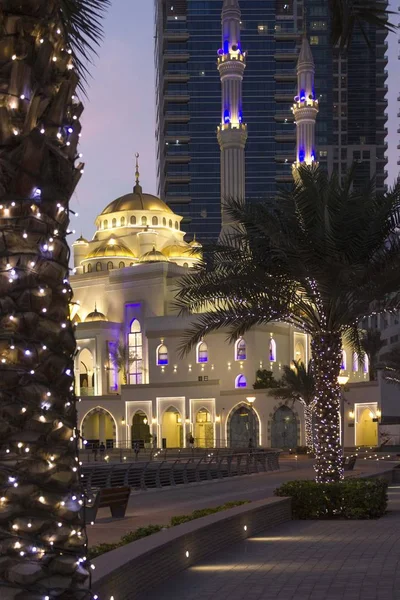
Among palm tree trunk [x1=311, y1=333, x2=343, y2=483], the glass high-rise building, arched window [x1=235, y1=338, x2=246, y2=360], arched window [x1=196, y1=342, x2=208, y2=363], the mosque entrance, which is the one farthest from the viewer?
the glass high-rise building

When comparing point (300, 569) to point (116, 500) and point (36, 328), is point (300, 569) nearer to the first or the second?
point (36, 328)

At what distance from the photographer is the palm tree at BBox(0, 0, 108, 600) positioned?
19.2 feet

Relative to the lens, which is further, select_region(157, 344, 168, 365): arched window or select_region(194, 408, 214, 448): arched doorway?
select_region(157, 344, 168, 365): arched window

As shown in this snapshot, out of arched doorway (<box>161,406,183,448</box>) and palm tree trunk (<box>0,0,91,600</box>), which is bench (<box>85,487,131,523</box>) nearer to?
palm tree trunk (<box>0,0,91,600</box>)

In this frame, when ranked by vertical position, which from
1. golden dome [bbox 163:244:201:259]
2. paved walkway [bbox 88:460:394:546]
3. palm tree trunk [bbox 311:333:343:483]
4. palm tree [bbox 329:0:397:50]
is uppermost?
golden dome [bbox 163:244:201:259]

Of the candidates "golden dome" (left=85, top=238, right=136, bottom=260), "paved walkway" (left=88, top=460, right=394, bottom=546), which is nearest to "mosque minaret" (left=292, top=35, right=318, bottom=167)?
"golden dome" (left=85, top=238, right=136, bottom=260)

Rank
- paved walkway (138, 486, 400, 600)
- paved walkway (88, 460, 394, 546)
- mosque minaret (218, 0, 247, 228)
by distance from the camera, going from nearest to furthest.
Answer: paved walkway (138, 486, 400, 600) < paved walkway (88, 460, 394, 546) < mosque minaret (218, 0, 247, 228)

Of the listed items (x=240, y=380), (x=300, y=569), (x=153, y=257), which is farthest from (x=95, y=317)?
(x=300, y=569)

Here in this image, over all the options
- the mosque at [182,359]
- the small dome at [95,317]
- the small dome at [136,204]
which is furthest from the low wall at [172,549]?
the small dome at [136,204]

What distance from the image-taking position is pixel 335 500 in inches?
661

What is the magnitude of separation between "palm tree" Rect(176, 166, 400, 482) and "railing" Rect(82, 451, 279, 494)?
553 centimetres

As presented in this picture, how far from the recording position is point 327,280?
17562mm

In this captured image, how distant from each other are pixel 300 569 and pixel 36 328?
6067mm

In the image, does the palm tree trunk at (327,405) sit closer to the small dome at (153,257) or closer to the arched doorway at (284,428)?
the arched doorway at (284,428)
